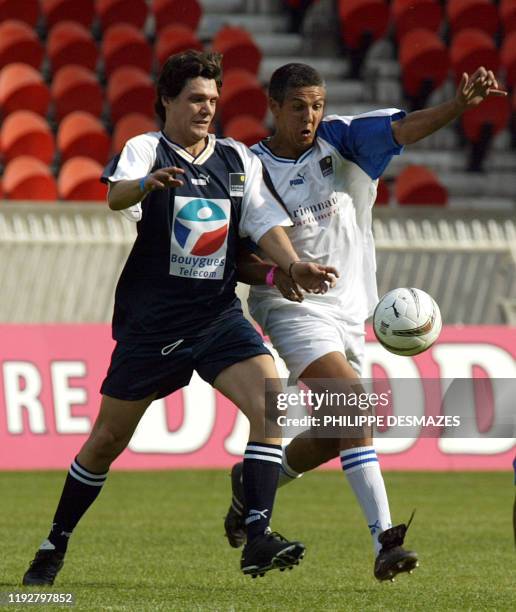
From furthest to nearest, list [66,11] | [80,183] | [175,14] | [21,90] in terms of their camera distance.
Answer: [175,14]
[66,11]
[21,90]
[80,183]

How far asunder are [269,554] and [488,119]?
13.5 metres

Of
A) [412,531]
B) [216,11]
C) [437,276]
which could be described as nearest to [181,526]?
[412,531]

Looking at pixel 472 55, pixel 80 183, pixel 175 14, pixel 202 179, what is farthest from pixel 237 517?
pixel 175 14

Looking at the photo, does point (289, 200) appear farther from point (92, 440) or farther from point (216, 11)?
point (216, 11)

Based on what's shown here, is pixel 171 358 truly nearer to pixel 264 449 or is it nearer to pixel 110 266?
pixel 264 449

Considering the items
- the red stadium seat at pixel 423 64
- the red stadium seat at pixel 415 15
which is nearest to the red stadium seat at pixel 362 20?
the red stadium seat at pixel 415 15

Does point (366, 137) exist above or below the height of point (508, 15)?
above

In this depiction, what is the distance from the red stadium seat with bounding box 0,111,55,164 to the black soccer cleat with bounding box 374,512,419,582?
11.5m

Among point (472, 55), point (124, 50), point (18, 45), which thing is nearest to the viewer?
point (18, 45)

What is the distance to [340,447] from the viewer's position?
6234 mm

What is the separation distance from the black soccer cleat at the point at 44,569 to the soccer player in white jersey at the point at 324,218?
1300mm

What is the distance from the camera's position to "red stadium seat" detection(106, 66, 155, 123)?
17.5 m

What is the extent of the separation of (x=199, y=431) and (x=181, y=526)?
10.8ft

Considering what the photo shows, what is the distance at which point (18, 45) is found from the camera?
1780 cm
